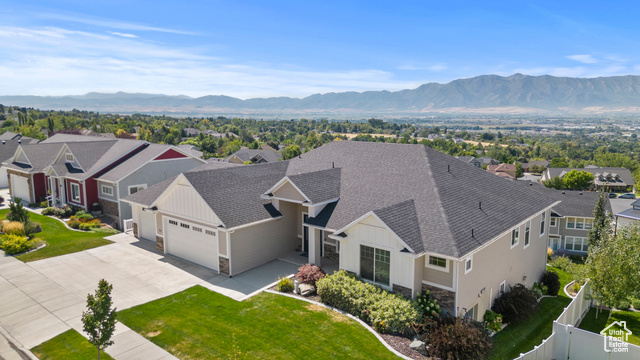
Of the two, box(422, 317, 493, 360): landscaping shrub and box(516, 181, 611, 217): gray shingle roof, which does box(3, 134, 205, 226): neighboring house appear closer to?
box(422, 317, 493, 360): landscaping shrub

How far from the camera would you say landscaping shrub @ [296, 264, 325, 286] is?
16812 millimetres

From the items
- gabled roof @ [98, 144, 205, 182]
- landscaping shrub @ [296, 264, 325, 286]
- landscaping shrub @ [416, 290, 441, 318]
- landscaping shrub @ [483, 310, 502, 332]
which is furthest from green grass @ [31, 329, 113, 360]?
gabled roof @ [98, 144, 205, 182]

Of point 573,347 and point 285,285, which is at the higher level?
point 285,285

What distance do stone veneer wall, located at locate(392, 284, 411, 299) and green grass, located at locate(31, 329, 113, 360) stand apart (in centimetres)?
1001

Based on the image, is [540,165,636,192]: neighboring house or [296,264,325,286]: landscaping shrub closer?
[296,264,325,286]: landscaping shrub

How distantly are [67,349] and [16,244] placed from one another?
13034 mm

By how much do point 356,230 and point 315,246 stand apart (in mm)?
3140

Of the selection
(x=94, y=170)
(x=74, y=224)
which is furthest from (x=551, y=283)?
(x=94, y=170)

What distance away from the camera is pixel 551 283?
2200 centimetres

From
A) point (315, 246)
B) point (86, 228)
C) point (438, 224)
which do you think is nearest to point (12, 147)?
point (86, 228)

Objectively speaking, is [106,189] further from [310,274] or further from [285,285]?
[310,274]

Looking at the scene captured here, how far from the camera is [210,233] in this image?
18.9 meters

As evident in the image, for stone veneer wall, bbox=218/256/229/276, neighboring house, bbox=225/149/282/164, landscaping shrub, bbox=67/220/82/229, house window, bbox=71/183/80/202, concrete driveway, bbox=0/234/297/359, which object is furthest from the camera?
neighboring house, bbox=225/149/282/164

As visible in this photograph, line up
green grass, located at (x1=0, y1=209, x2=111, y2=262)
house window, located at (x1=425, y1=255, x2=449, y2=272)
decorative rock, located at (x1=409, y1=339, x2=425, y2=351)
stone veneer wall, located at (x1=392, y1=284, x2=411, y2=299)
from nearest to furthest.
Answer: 1. decorative rock, located at (x1=409, y1=339, x2=425, y2=351)
2. house window, located at (x1=425, y1=255, x2=449, y2=272)
3. stone veneer wall, located at (x1=392, y1=284, x2=411, y2=299)
4. green grass, located at (x1=0, y1=209, x2=111, y2=262)
